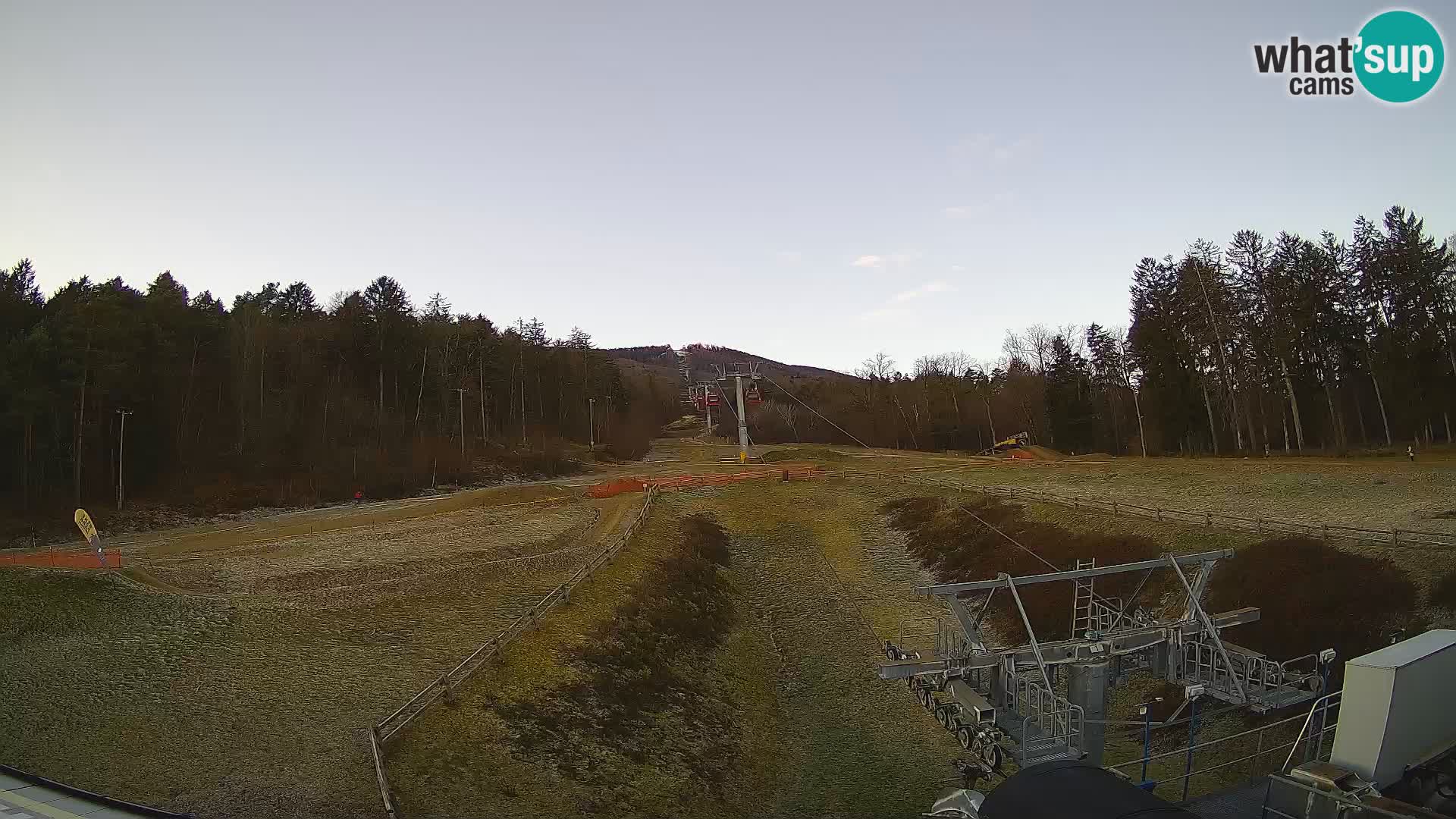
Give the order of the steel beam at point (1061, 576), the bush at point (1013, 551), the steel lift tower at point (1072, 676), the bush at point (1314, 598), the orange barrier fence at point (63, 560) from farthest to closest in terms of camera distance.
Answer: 1. the orange barrier fence at point (63, 560)
2. the bush at point (1013, 551)
3. the bush at point (1314, 598)
4. the steel beam at point (1061, 576)
5. the steel lift tower at point (1072, 676)

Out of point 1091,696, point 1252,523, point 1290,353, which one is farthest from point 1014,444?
point 1091,696

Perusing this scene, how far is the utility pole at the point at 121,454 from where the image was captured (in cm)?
5250

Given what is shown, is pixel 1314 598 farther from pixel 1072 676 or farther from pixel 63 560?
pixel 63 560

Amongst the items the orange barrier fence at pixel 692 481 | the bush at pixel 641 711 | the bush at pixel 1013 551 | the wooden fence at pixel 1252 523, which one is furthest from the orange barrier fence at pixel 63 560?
the wooden fence at pixel 1252 523

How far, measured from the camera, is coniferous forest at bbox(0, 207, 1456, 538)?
52094mm

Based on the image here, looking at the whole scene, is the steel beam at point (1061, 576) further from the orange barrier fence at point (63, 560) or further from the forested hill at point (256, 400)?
the forested hill at point (256, 400)

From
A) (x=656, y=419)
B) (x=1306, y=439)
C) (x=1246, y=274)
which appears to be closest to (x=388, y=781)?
(x=1246, y=274)

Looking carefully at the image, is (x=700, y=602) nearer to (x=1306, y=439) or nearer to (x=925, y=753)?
(x=925, y=753)

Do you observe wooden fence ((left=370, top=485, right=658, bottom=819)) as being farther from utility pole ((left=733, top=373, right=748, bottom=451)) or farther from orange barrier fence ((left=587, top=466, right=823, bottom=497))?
utility pole ((left=733, top=373, right=748, bottom=451))

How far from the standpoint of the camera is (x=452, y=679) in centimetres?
1992

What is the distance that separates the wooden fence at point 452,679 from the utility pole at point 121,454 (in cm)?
4046

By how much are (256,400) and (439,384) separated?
22.7m

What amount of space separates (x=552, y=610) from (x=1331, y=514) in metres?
30.2

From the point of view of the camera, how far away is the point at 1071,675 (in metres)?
15.5
